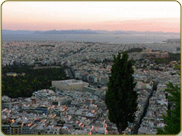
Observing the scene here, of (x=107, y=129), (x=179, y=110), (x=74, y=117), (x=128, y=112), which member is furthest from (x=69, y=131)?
(x=179, y=110)

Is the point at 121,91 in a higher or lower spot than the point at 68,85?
higher

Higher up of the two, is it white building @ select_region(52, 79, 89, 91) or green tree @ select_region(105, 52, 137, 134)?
green tree @ select_region(105, 52, 137, 134)

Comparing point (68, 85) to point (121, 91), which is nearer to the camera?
point (121, 91)

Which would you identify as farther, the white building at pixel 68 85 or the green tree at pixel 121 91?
the white building at pixel 68 85

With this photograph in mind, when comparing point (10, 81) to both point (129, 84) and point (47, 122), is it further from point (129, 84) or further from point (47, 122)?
point (129, 84)

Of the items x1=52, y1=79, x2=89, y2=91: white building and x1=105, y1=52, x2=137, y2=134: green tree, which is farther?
x1=52, y1=79, x2=89, y2=91: white building

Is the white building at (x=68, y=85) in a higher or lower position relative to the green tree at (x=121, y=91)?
lower

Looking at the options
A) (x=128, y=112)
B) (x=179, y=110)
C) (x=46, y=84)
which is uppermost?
(x=179, y=110)

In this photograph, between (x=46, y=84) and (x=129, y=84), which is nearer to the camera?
(x=129, y=84)
